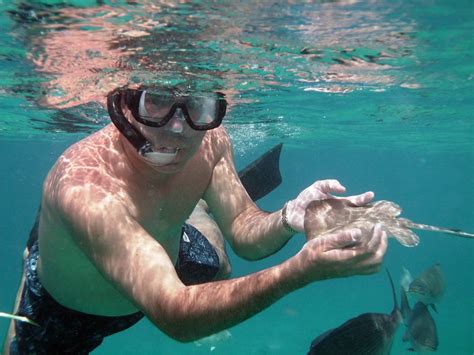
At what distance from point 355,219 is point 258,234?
2.12 meters

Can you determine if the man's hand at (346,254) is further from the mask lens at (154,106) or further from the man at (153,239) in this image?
the mask lens at (154,106)

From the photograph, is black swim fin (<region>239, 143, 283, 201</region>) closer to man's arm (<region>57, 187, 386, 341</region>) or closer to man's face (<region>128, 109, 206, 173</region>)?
man's face (<region>128, 109, 206, 173</region>)

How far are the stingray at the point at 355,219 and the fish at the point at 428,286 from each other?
5.08 metres

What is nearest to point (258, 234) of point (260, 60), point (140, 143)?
point (140, 143)

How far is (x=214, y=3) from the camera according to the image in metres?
6.37

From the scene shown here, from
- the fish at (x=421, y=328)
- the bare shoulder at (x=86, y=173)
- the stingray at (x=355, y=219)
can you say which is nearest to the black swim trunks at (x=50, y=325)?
the bare shoulder at (x=86, y=173)

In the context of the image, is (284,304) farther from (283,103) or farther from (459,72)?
(459,72)

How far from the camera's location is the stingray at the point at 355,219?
9.70 feet

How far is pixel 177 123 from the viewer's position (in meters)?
4.52

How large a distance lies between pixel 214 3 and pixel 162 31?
4.59 ft

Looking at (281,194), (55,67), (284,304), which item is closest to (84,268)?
(55,67)

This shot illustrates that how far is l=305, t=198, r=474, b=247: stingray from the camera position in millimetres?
2957

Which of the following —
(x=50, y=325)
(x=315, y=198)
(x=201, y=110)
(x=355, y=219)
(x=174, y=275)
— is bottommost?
(x=50, y=325)

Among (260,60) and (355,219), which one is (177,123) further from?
(260,60)
